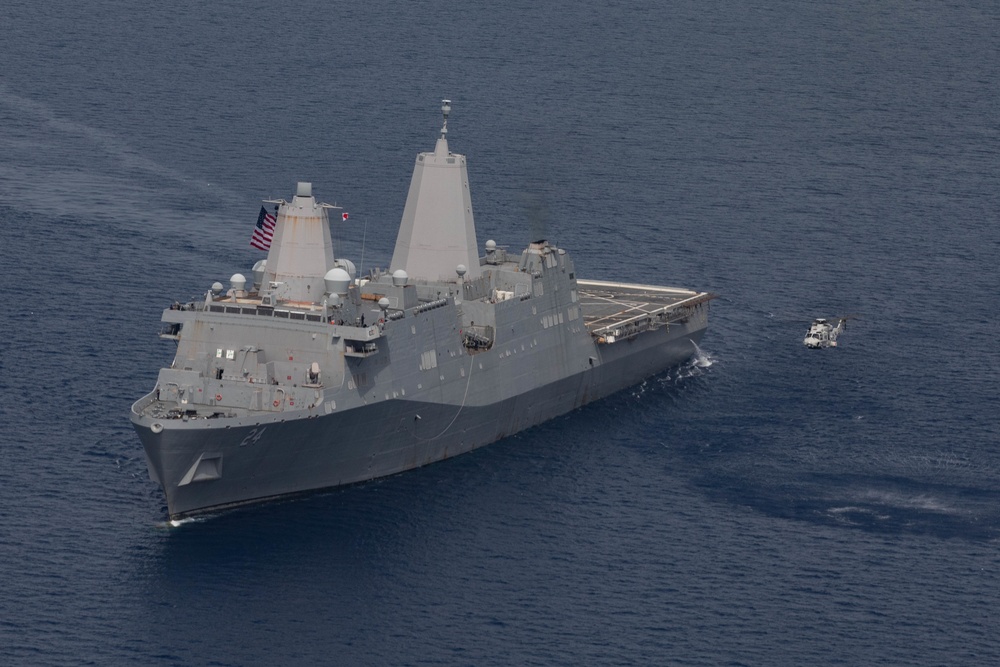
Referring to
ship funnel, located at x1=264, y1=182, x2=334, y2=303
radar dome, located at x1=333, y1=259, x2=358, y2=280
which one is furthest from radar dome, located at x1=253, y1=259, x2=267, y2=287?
radar dome, located at x1=333, y1=259, x2=358, y2=280

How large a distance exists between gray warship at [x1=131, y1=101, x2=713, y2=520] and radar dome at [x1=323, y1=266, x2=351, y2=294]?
0.20ft

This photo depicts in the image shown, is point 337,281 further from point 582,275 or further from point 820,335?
point 582,275

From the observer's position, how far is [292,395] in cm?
7950

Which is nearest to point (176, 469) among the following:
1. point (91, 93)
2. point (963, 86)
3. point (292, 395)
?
point (292, 395)

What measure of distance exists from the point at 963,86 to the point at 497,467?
2951 inches

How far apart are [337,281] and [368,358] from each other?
12.1ft

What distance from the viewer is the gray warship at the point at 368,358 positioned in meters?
78.8

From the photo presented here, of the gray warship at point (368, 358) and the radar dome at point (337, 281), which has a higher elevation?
the radar dome at point (337, 281)

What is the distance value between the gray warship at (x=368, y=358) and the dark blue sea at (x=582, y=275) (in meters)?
1.61

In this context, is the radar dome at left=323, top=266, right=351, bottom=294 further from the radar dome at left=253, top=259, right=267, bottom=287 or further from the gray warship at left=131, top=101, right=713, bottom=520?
the radar dome at left=253, top=259, right=267, bottom=287

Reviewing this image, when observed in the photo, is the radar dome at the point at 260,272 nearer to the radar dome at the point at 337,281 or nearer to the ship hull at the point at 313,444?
the radar dome at the point at 337,281

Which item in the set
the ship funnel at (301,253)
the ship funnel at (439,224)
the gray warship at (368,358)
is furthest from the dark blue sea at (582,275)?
the ship funnel at (301,253)

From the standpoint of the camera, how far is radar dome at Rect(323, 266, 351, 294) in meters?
82.2

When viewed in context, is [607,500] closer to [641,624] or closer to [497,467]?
[497,467]
